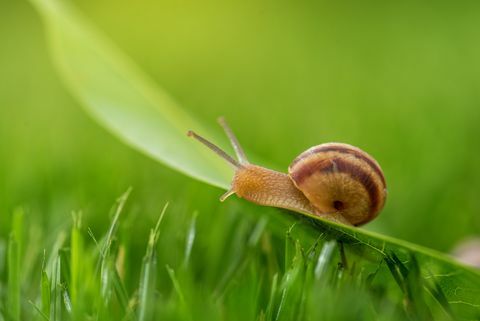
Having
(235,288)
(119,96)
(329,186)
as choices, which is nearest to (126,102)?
(119,96)

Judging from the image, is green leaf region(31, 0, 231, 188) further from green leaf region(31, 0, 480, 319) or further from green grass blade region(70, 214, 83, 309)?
green grass blade region(70, 214, 83, 309)

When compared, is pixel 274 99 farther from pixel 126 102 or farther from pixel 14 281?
pixel 14 281

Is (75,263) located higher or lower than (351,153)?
lower

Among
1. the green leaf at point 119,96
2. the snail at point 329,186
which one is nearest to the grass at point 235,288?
the snail at point 329,186

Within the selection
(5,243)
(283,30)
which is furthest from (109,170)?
(283,30)

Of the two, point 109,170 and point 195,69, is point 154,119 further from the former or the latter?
point 195,69

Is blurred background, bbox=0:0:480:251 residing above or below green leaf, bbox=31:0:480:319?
above

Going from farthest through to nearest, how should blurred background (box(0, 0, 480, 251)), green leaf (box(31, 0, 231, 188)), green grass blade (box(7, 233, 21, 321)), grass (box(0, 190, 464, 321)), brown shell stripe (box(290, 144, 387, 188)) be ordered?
blurred background (box(0, 0, 480, 251)), green leaf (box(31, 0, 231, 188)), brown shell stripe (box(290, 144, 387, 188)), green grass blade (box(7, 233, 21, 321)), grass (box(0, 190, 464, 321))

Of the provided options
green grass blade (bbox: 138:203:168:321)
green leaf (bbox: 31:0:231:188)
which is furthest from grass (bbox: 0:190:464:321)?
green leaf (bbox: 31:0:231:188)

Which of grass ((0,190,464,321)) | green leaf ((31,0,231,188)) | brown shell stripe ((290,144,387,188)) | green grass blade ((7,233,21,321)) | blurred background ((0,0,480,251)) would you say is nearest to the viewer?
grass ((0,190,464,321))
